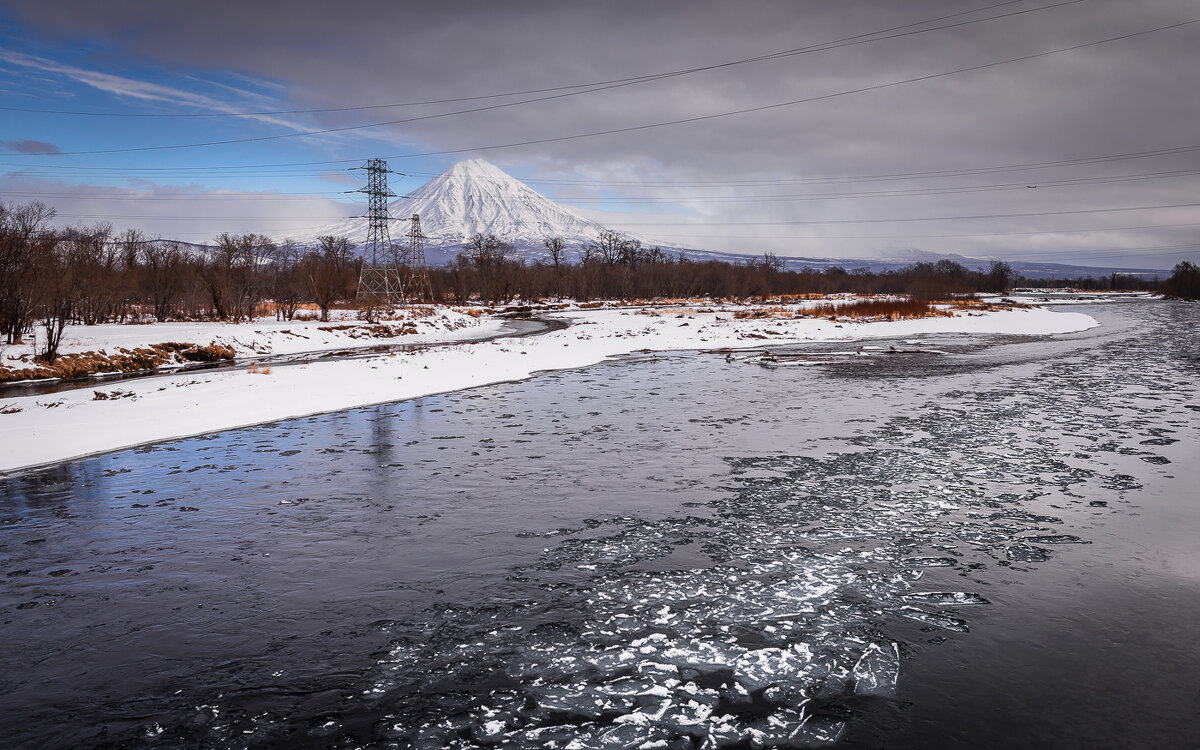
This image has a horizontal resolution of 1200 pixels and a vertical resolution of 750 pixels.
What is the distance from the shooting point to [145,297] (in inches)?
2484

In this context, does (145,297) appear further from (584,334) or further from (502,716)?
(502,716)

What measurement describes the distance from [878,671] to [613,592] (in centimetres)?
234

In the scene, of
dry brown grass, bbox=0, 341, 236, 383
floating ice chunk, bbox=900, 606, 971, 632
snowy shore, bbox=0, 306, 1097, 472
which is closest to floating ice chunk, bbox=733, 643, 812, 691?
floating ice chunk, bbox=900, 606, 971, 632

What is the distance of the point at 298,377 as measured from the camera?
2303 cm

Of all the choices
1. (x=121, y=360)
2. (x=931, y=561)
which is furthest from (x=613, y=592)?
(x=121, y=360)

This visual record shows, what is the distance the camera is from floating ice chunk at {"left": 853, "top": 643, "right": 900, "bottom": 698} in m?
4.79

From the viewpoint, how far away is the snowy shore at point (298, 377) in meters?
14.5

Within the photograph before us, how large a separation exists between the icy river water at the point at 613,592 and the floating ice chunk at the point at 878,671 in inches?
0.9

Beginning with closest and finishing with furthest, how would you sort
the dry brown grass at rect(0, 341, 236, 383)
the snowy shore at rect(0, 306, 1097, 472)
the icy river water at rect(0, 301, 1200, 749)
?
the icy river water at rect(0, 301, 1200, 749), the snowy shore at rect(0, 306, 1097, 472), the dry brown grass at rect(0, 341, 236, 383)

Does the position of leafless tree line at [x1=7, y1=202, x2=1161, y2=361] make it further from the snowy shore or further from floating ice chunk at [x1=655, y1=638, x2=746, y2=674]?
floating ice chunk at [x1=655, y1=638, x2=746, y2=674]

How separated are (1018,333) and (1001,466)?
3847cm

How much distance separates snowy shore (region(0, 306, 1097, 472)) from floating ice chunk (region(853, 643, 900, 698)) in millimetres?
13235

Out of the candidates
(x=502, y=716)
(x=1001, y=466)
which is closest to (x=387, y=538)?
(x=502, y=716)

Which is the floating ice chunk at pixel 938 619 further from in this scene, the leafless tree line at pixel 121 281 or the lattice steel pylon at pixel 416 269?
the lattice steel pylon at pixel 416 269
